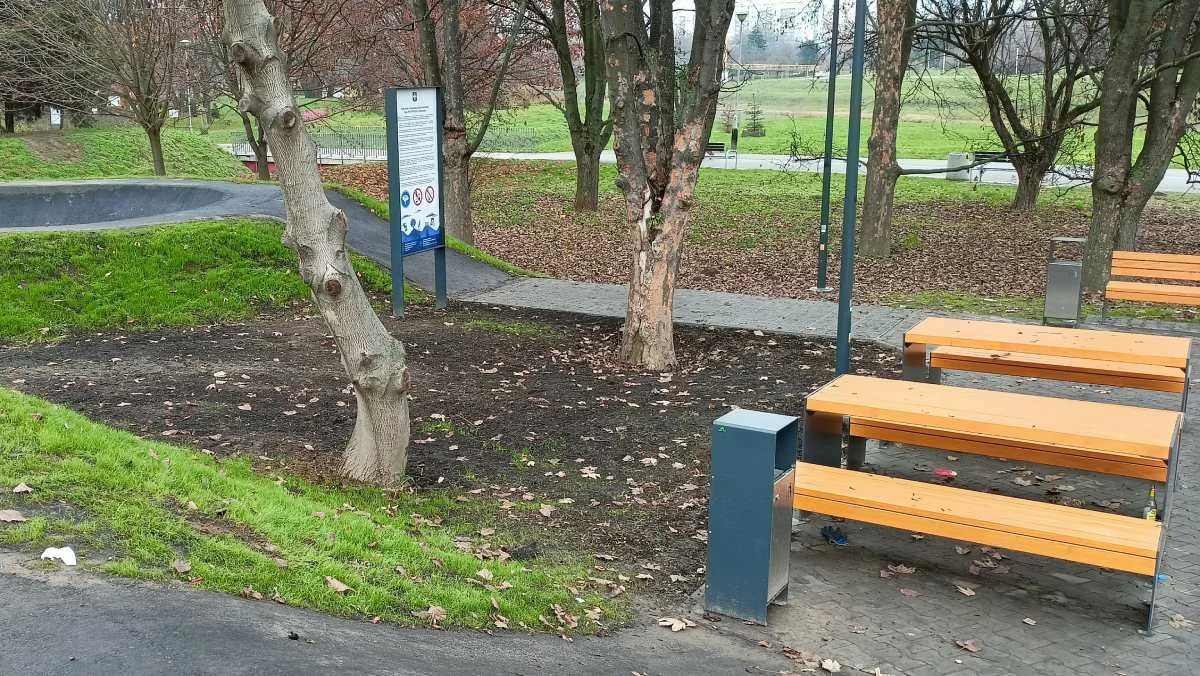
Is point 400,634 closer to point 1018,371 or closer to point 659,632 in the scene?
point 659,632

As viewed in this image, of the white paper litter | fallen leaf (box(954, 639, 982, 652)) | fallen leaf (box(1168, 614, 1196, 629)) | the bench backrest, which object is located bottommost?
fallen leaf (box(954, 639, 982, 652))

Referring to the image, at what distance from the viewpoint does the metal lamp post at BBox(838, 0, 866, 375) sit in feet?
26.8

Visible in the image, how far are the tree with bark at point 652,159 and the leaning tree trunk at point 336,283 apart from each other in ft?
12.3

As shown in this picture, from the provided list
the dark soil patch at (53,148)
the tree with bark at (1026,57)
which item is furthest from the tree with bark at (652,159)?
the dark soil patch at (53,148)

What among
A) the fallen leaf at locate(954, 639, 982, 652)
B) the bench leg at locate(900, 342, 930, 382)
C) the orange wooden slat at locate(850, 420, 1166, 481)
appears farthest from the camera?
the bench leg at locate(900, 342, 930, 382)

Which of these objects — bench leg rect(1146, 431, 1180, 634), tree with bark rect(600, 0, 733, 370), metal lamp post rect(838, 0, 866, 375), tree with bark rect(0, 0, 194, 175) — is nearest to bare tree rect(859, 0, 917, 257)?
tree with bark rect(600, 0, 733, 370)

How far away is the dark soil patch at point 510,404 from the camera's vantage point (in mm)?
6637

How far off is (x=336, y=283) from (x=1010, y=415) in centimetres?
415

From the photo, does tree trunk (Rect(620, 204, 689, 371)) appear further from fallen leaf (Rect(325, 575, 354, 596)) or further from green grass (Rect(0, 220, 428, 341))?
fallen leaf (Rect(325, 575, 354, 596))

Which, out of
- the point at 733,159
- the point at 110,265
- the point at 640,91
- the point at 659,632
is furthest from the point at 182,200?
the point at 733,159

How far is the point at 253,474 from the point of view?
22.1 ft

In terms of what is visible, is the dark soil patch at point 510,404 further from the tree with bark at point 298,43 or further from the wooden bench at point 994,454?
the tree with bark at point 298,43

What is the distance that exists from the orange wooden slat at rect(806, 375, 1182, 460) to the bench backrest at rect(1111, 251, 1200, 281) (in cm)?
633

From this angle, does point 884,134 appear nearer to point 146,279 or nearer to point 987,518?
point 146,279
